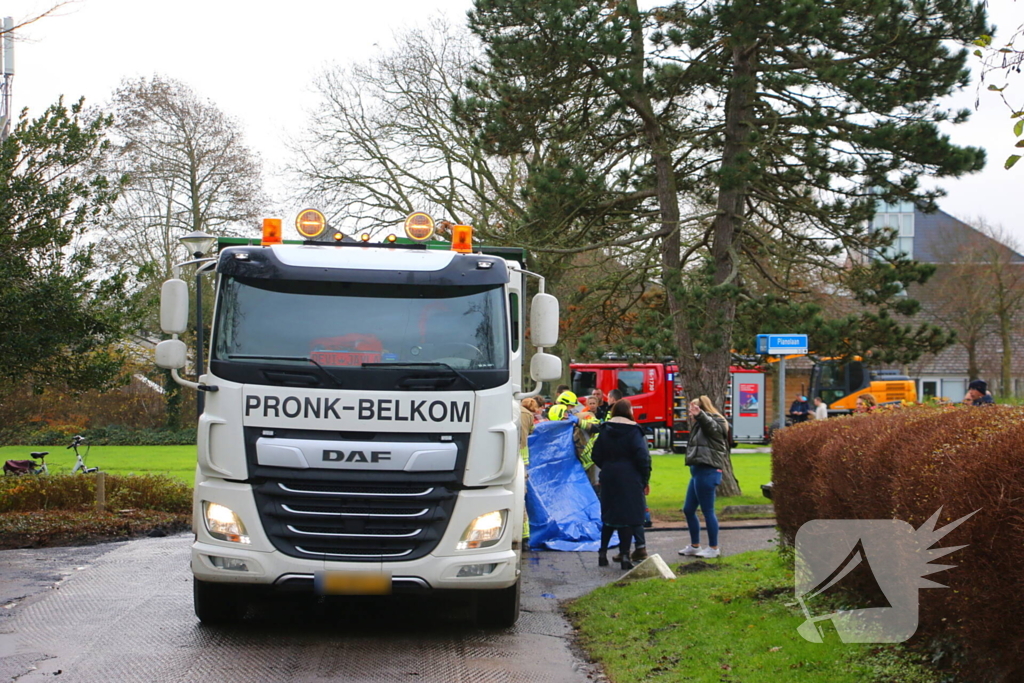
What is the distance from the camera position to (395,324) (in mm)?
7031

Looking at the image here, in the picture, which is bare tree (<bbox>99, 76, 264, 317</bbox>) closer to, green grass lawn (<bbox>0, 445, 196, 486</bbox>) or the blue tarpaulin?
green grass lawn (<bbox>0, 445, 196, 486</bbox>)

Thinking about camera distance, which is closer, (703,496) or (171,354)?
(171,354)

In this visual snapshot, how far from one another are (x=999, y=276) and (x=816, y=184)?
31.1m

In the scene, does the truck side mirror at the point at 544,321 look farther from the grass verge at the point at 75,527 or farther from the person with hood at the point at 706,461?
the grass verge at the point at 75,527

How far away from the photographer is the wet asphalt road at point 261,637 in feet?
20.6

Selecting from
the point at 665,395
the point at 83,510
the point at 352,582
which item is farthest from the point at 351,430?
the point at 665,395

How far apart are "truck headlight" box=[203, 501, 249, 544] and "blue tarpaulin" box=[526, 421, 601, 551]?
19.7ft

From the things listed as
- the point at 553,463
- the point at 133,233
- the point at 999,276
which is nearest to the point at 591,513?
the point at 553,463

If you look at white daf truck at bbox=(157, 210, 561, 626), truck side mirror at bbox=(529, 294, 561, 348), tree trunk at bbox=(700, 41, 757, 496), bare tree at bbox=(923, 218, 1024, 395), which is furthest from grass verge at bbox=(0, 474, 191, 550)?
bare tree at bbox=(923, 218, 1024, 395)

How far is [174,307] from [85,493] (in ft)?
30.6

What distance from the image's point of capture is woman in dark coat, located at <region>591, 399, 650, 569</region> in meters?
10.4

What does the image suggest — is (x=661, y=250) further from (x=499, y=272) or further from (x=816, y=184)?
(x=499, y=272)

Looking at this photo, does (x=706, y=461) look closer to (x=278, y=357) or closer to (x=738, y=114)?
(x=278, y=357)

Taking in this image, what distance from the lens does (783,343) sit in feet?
44.1
